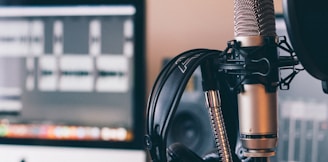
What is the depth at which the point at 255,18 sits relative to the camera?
0.40 m

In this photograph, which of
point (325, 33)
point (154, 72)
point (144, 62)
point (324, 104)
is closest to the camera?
point (325, 33)

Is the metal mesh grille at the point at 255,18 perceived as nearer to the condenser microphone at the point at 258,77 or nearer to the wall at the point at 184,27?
the condenser microphone at the point at 258,77

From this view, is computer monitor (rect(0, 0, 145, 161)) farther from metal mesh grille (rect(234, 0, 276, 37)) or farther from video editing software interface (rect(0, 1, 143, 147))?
metal mesh grille (rect(234, 0, 276, 37))

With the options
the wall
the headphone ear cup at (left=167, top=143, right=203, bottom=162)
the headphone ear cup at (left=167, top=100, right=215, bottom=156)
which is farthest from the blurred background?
the headphone ear cup at (left=167, top=143, right=203, bottom=162)

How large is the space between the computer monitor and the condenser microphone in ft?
1.67

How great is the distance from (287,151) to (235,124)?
Result: 382 millimetres

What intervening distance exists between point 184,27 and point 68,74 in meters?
0.26

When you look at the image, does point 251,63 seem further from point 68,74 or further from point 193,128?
point 68,74

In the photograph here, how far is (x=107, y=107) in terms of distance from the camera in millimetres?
922

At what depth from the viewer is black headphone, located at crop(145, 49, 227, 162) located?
416 mm

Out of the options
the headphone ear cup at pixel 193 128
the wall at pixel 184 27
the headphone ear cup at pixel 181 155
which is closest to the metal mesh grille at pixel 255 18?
the headphone ear cup at pixel 181 155

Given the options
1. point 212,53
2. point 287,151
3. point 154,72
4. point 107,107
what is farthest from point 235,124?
point 154,72

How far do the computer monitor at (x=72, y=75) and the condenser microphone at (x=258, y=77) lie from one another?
1.67ft

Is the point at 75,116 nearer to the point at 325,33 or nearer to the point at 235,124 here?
the point at 235,124
